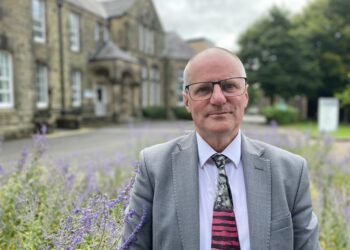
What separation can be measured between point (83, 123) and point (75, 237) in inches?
695

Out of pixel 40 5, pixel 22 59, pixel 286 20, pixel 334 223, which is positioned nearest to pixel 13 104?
pixel 22 59

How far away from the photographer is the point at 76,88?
64.8 feet

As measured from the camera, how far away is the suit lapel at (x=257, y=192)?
1.50 m

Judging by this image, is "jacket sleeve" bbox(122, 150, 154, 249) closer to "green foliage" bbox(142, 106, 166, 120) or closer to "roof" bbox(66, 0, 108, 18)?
"roof" bbox(66, 0, 108, 18)

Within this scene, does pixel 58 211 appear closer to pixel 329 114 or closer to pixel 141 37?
pixel 329 114

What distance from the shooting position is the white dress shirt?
1549 millimetres

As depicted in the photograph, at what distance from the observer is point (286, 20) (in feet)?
89.6

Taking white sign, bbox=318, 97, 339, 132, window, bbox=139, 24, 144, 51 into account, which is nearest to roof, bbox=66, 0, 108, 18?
Result: window, bbox=139, 24, 144, 51

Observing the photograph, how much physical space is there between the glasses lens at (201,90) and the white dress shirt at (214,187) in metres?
0.24

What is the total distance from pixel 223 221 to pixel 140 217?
1.36ft

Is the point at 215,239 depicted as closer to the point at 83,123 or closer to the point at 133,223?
the point at 133,223

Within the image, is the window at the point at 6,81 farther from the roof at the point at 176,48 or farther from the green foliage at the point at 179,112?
the roof at the point at 176,48

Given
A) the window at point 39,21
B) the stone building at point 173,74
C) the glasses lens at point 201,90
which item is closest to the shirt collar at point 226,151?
the glasses lens at point 201,90

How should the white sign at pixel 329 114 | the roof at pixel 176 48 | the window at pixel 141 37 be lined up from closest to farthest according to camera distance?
the white sign at pixel 329 114 < the window at pixel 141 37 < the roof at pixel 176 48
